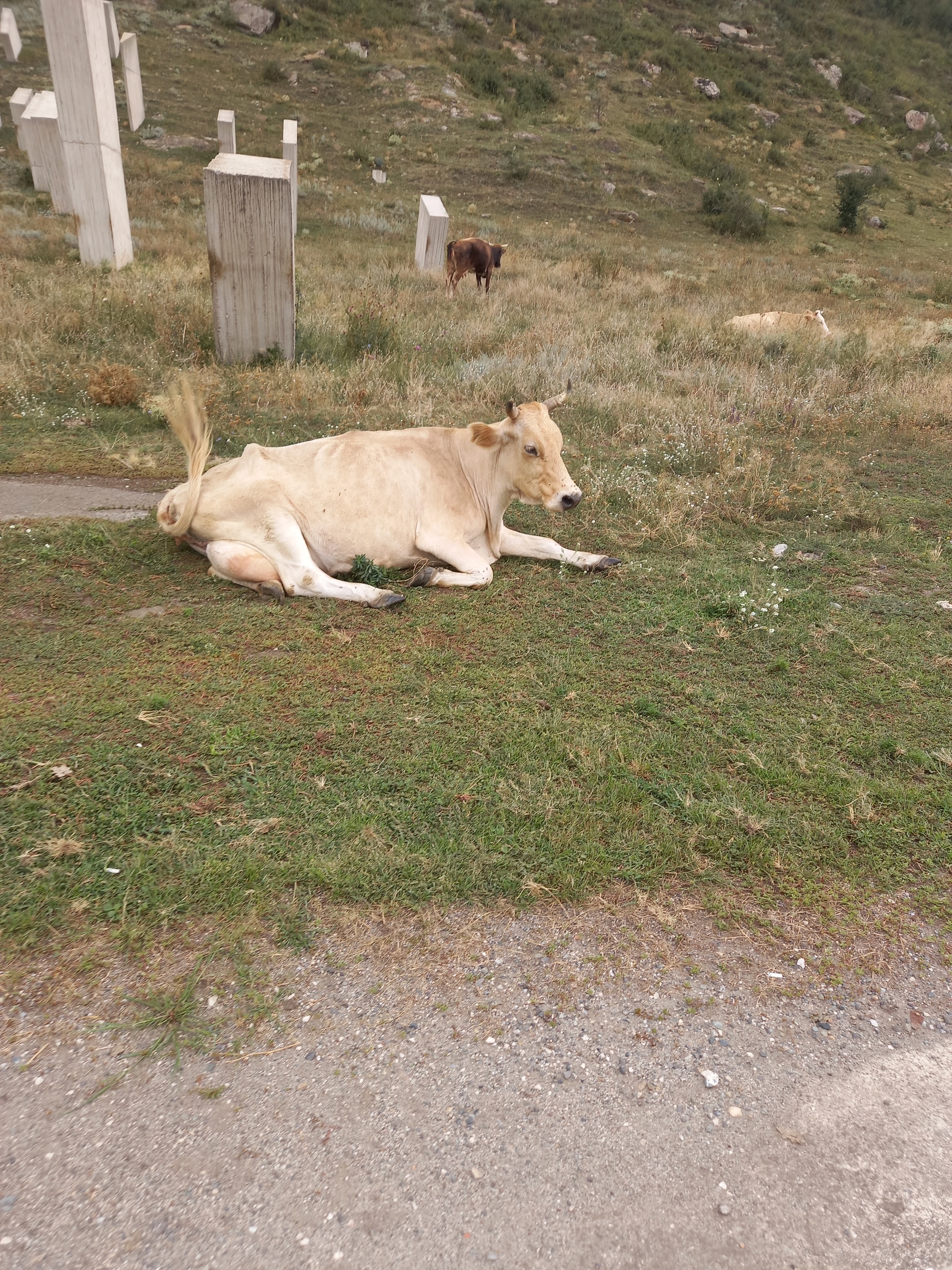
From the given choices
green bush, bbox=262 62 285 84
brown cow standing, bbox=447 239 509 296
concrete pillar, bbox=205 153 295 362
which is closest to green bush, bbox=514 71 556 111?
green bush, bbox=262 62 285 84

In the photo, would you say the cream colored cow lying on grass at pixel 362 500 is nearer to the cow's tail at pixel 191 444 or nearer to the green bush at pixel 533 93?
the cow's tail at pixel 191 444

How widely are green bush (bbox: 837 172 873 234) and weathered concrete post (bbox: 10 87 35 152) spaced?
86.8 feet

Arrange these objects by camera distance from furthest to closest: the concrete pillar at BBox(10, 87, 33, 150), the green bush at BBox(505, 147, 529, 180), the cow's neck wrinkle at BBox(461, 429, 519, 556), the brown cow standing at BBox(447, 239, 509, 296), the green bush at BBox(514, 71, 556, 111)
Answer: the green bush at BBox(514, 71, 556, 111) → the green bush at BBox(505, 147, 529, 180) → the concrete pillar at BBox(10, 87, 33, 150) → the brown cow standing at BBox(447, 239, 509, 296) → the cow's neck wrinkle at BBox(461, 429, 519, 556)

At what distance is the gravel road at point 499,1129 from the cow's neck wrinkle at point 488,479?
3458 mm

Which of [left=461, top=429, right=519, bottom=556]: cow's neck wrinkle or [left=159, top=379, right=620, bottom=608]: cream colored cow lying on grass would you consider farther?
[left=461, top=429, right=519, bottom=556]: cow's neck wrinkle

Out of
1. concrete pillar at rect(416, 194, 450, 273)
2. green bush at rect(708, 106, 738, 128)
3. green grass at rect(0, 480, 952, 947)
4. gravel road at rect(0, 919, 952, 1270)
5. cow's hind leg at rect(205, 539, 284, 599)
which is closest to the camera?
gravel road at rect(0, 919, 952, 1270)

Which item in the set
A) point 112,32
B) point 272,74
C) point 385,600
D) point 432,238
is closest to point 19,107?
point 112,32

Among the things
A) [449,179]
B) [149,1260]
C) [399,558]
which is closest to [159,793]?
[149,1260]

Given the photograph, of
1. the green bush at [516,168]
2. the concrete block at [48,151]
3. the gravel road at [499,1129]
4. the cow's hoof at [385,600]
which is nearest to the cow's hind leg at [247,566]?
the cow's hoof at [385,600]

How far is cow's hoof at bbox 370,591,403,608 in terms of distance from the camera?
5148mm

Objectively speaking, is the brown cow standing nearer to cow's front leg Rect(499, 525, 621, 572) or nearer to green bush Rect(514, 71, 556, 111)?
cow's front leg Rect(499, 525, 621, 572)

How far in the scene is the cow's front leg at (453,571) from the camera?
5508 mm

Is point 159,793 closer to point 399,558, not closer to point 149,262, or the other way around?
point 399,558

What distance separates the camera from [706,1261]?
2166 millimetres
